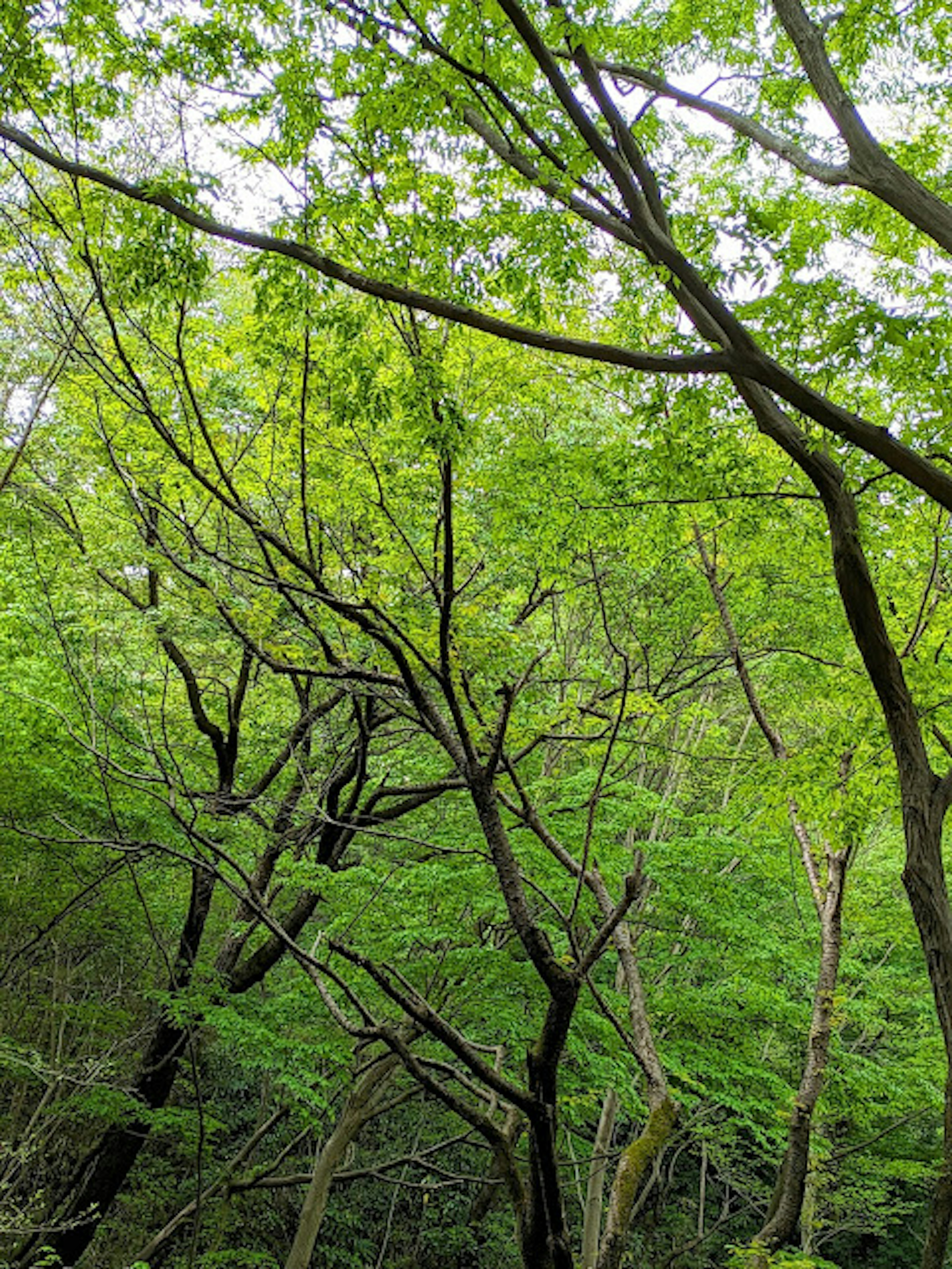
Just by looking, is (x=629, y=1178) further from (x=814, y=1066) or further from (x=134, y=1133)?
(x=134, y=1133)

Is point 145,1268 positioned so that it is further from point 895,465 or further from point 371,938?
point 895,465

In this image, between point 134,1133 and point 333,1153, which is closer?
point 134,1133

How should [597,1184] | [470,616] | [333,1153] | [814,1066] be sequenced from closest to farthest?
1. [470,616]
2. [814,1066]
3. [333,1153]
4. [597,1184]

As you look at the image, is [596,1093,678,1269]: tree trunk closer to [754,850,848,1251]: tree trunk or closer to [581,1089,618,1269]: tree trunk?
[754,850,848,1251]: tree trunk

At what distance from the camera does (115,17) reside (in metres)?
3.62

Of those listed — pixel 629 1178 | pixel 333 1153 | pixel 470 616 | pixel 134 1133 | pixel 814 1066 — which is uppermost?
pixel 470 616

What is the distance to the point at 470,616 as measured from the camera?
447 centimetres

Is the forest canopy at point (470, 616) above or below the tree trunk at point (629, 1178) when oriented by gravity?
above

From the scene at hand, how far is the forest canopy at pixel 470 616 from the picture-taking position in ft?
11.2

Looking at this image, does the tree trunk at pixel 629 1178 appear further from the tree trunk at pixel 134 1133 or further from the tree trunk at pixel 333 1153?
the tree trunk at pixel 134 1133

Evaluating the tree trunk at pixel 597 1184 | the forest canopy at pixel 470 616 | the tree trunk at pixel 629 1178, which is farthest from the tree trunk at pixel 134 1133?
the tree trunk at pixel 629 1178

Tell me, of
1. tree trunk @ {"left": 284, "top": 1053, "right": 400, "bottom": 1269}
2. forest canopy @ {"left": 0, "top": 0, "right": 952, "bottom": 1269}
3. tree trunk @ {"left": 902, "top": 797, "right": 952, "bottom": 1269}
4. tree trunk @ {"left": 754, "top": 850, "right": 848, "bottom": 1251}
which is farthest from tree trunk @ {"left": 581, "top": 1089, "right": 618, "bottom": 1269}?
tree trunk @ {"left": 902, "top": 797, "right": 952, "bottom": 1269}

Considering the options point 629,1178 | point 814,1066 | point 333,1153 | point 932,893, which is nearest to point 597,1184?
point 333,1153

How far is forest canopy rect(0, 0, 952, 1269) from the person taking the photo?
11.2ft
